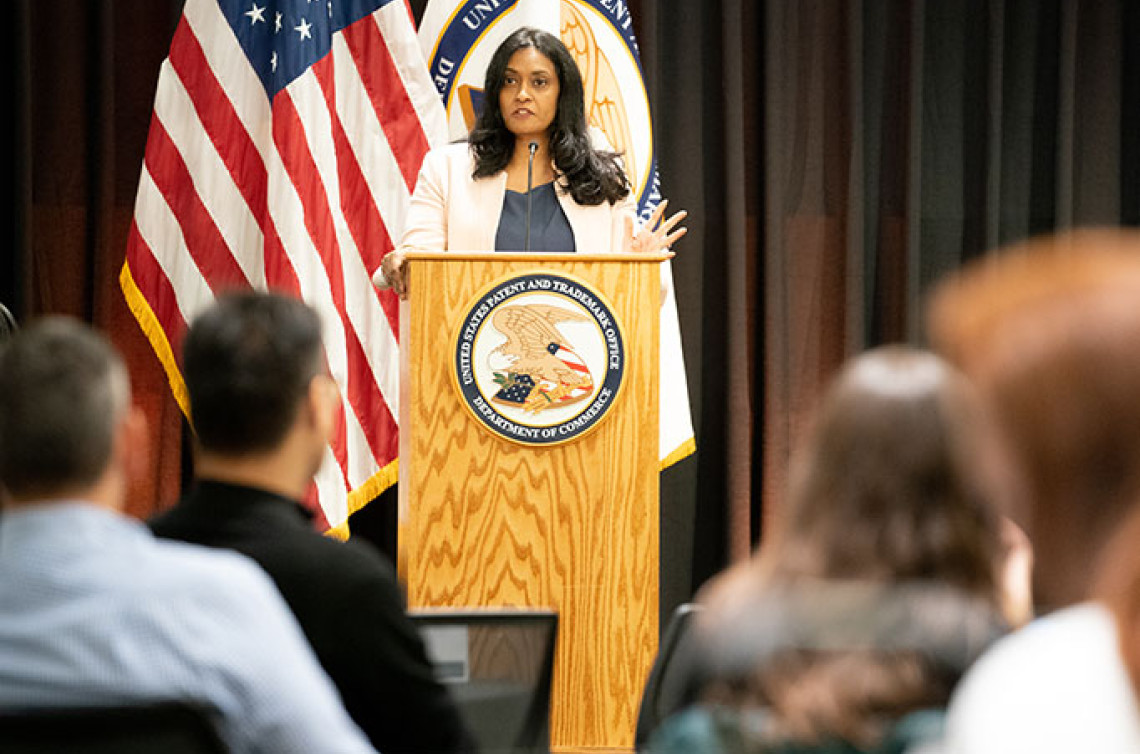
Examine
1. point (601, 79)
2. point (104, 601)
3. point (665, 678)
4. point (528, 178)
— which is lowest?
point (665, 678)

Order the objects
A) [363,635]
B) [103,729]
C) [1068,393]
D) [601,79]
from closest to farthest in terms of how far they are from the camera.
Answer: [1068,393] < [103,729] < [363,635] < [601,79]

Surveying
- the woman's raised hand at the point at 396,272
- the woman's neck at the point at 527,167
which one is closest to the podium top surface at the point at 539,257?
the woman's raised hand at the point at 396,272

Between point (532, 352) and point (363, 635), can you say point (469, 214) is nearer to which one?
point (532, 352)

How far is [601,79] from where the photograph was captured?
4645 millimetres

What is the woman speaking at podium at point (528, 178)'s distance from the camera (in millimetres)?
3795

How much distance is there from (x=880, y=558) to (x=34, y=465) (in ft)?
2.79

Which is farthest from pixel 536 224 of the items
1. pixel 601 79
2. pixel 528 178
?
pixel 601 79

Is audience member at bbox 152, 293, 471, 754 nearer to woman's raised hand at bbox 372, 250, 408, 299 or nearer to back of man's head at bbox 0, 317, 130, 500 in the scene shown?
back of man's head at bbox 0, 317, 130, 500

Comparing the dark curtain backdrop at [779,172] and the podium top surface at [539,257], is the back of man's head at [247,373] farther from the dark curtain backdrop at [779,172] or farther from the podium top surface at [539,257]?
the dark curtain backdrop at [779,172]

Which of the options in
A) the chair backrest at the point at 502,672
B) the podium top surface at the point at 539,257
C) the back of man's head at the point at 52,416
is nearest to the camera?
the back of man's head at the point at 52,416

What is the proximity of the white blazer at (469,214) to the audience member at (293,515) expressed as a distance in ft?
6.91

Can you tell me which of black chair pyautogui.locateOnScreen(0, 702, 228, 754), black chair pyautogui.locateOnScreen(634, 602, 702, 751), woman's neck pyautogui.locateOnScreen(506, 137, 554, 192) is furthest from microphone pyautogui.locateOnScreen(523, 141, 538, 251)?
black chair pyautogui.locateOnScreen(0, 702, 228, 754)

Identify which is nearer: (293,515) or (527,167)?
(293,515)

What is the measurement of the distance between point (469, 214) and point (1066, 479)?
3040mm
